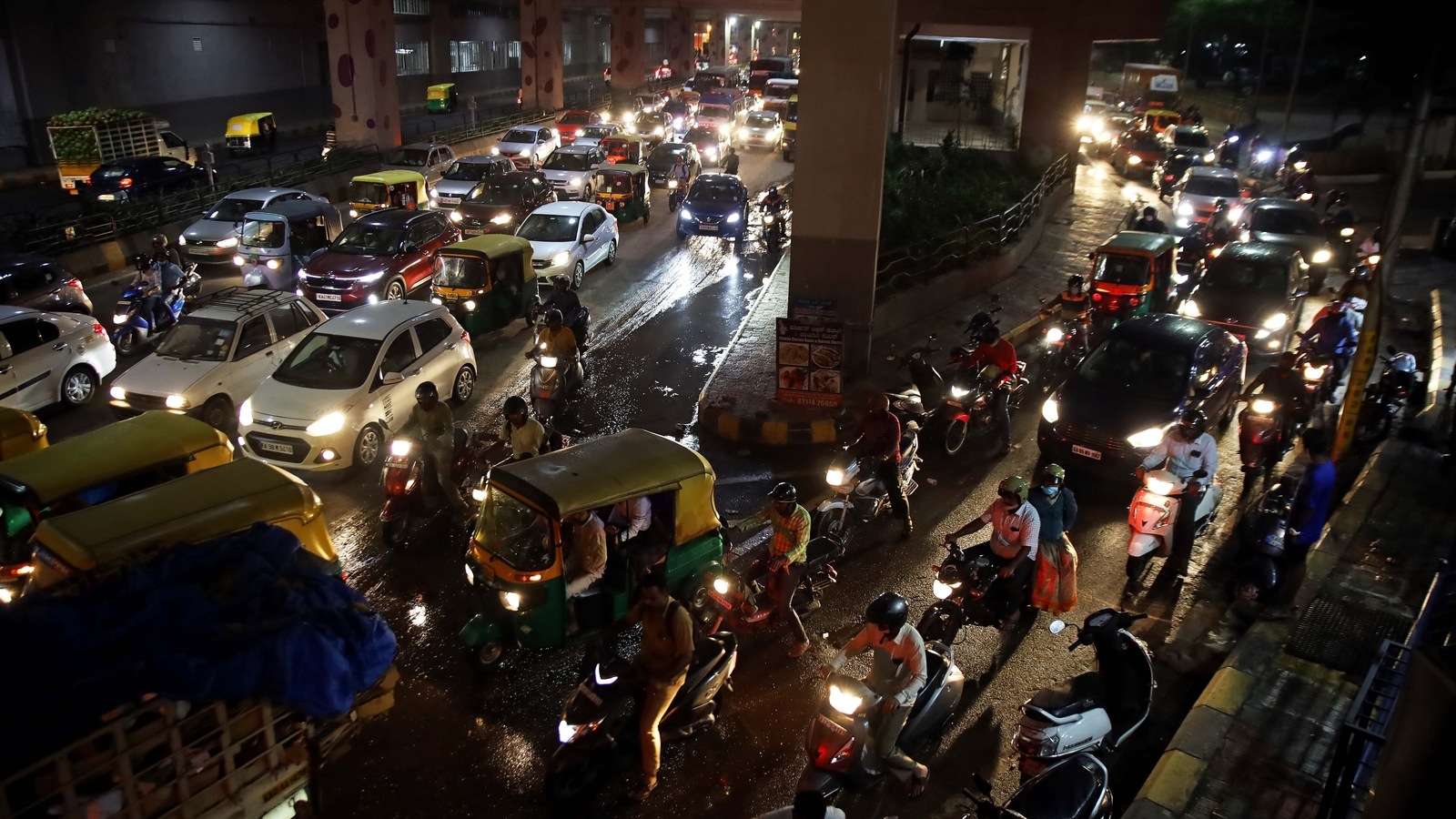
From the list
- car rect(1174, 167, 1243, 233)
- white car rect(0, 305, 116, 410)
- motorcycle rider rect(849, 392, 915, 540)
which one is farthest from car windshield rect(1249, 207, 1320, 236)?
white car rect(0, 305, 116, 410)

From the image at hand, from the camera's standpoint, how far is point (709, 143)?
36500 mm

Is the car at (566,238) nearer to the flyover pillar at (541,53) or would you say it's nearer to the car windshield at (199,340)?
the car windshield at (199,340)

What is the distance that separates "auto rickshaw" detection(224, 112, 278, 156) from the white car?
26937mm

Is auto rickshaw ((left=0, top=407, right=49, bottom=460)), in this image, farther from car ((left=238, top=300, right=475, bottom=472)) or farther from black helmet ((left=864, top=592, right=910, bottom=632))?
black helmet ((left=864, top=592, right=910, bottom=632))

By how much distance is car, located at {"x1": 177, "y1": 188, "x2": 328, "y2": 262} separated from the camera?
20391mm

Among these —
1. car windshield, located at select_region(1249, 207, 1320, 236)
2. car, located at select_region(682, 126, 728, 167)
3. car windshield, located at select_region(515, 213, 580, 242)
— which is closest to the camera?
car windshield, located at select_region(515, 213, 580, 242)

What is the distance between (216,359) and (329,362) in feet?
6.26

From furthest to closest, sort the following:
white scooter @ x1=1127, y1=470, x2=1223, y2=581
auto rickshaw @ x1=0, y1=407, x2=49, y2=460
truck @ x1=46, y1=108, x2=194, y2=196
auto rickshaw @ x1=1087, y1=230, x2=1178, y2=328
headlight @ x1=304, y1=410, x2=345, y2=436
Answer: truck @ x1=46, y1=108, x2=194, y2=196, auto rickshaw @ x1=1087, y1=230, x2=1178, y2=328, headlight @ x1=304, y1=410, x2=345, y2=436, auto rickshaw @ x1=0, y1=407, x2=49, y2=460, white scooter @ x1=1127, y1=470, x2=1223, y2=581

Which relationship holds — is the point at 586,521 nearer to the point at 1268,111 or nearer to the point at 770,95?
the point at 770,95

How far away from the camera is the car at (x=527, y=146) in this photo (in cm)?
3312

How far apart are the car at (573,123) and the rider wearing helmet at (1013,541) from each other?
110 ft

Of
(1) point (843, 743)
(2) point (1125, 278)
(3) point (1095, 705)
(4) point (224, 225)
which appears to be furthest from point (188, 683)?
(4) point (224, 225)

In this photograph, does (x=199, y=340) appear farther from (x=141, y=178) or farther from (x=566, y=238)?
(x=141, y=178)

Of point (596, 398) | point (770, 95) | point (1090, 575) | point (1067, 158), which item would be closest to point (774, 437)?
point (596, 398)
